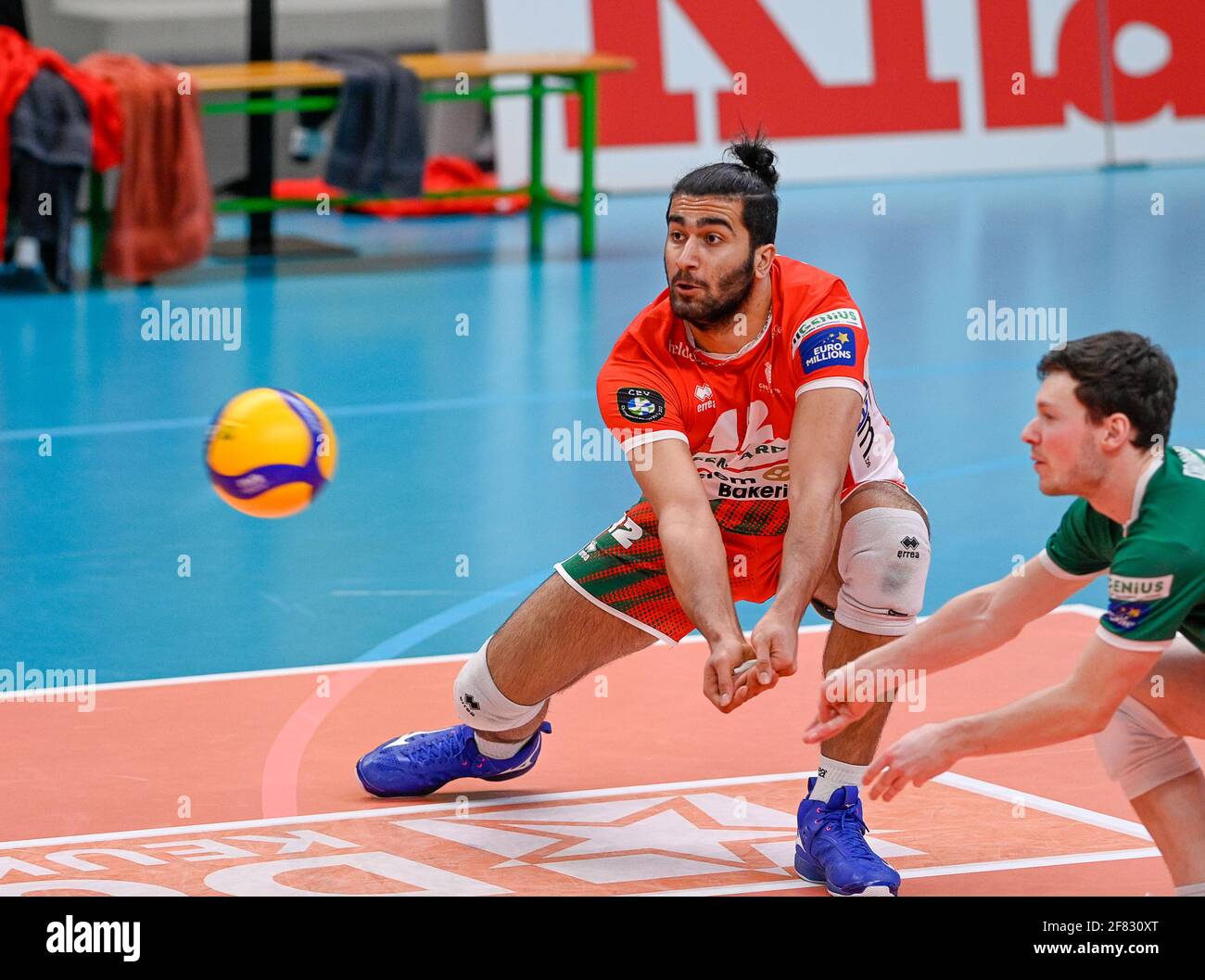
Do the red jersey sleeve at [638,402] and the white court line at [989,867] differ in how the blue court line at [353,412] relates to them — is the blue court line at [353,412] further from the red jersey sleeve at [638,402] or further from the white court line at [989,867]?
the white court line at [989,867]

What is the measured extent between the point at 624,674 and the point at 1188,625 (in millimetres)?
2527

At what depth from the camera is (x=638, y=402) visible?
15.1 ft

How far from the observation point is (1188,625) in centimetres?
384

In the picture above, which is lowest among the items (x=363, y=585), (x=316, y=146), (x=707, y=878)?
(x=707, y=878)

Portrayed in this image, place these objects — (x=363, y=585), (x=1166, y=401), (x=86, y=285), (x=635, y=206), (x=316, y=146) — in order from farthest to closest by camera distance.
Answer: (x=635, y=206) < (x=316, y=146) < (x=86, y=285) < (x=363, y=585) < (x=1166, y=401)

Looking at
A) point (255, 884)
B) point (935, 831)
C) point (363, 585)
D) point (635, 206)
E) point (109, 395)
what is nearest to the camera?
point (255, 884)

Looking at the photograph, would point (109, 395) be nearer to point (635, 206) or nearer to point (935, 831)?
point (935, 831)

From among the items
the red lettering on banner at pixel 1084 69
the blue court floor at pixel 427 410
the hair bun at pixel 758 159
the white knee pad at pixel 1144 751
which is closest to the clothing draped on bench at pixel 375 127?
the blue court floor at pixel 427 410

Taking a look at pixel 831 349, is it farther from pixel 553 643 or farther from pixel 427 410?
pixel 427 410

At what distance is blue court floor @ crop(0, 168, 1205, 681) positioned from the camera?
22.2 feet

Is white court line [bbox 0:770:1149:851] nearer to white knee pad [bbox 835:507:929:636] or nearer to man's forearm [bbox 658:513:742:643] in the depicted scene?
white knee pad [bbox 835:507:929:636]

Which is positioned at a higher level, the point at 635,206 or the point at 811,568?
the point at 635,206
